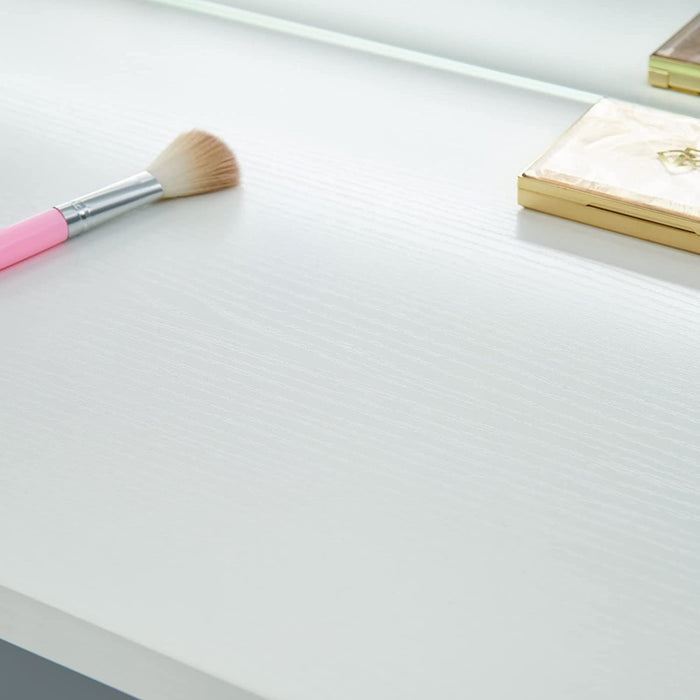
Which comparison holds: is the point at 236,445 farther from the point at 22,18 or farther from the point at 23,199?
the point at 22,18

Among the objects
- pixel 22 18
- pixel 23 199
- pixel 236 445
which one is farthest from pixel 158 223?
pixel 22 18

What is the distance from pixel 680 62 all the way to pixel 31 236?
14.1 inches

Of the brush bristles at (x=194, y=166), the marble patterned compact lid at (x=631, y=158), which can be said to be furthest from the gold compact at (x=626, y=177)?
the brush bristles at (x=194, y=166)

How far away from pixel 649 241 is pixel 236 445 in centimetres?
24

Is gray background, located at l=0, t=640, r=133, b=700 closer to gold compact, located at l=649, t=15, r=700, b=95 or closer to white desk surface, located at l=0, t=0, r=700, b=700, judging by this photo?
white desk surface, located at l=0, t=0, r=700, b=700

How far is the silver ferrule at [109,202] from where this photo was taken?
0.60 meters

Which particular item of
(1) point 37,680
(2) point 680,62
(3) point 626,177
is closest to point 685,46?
(2) point 680,62

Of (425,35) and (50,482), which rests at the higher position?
(425,35)

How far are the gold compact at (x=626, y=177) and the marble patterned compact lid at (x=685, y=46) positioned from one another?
0.05m

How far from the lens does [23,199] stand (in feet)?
2.08

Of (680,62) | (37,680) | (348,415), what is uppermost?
(680,62)

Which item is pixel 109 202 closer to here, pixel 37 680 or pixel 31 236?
pixel 31 236

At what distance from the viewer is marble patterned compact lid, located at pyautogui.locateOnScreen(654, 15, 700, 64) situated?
67 centimetres

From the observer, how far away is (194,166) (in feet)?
2.09
